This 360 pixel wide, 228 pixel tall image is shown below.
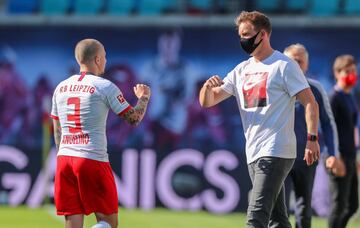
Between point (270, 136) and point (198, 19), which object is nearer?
point (270, 136)

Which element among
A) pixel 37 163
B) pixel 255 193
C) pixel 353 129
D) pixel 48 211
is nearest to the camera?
pixel 255 193

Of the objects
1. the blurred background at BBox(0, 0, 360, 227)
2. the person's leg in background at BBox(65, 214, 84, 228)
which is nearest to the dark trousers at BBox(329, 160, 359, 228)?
the person's leg in background at BBox(65, 214, 84, 228)

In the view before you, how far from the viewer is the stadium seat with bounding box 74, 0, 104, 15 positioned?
1886 centimetres

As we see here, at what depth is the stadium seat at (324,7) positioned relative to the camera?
18.4 m

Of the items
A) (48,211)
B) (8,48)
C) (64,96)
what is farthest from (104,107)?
(8,48)

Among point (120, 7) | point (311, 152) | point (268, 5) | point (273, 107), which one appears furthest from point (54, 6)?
point (311, 152)

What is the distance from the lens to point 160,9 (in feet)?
61.4

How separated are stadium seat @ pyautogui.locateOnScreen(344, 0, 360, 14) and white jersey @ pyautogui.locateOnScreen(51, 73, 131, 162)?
10.3 metres

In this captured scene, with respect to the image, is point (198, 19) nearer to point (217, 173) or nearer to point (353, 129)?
point (217, 173)

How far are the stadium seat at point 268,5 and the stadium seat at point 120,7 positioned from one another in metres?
2.30

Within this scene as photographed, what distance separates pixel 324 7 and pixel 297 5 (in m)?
0.48

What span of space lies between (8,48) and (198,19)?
132 inches

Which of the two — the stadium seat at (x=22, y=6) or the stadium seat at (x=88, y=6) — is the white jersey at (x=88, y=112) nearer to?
the stadium seat at (x=88, y=6)

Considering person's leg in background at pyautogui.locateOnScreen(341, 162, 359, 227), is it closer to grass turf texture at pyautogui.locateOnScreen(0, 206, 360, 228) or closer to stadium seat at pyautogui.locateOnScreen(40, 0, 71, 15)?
grass turf texture at pyautogui.locateOnScreen(0, 206, 360, 228)
